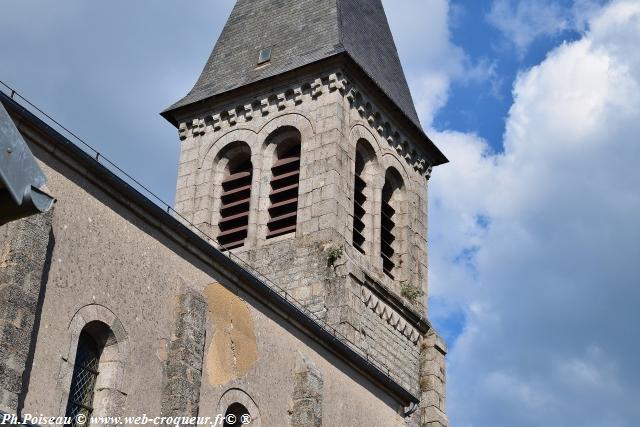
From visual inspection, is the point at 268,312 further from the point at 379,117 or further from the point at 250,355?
the point at 379,117

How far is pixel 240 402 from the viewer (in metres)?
15.5

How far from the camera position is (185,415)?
45.9 ft

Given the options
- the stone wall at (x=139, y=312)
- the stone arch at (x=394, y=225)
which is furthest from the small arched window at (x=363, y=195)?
the stone wall at (x=139, y=312)

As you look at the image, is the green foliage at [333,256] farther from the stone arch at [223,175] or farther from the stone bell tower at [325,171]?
the stone arch at [223,175]

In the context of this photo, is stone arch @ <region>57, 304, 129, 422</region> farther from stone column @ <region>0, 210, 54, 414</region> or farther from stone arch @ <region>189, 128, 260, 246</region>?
stone arch @ <region>189, 128, 260, 246</region>

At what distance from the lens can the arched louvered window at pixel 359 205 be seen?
25766mm

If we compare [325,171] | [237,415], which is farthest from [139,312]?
[325,171]

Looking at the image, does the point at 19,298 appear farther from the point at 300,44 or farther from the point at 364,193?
the point at 300,44

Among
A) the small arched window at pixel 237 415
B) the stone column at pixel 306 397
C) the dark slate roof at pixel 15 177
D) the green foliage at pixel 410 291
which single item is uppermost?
the green foliage at pixel 410 291

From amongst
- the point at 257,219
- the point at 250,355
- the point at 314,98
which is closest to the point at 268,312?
the point at 250,355

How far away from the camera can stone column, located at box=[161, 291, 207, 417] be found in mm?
13992

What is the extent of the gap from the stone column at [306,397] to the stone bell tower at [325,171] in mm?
5649

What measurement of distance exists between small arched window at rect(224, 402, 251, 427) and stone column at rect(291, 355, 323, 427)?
1231 millimetres

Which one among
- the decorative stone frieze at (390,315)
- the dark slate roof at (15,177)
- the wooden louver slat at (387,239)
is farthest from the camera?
the wooden louver slat at (387,239)
